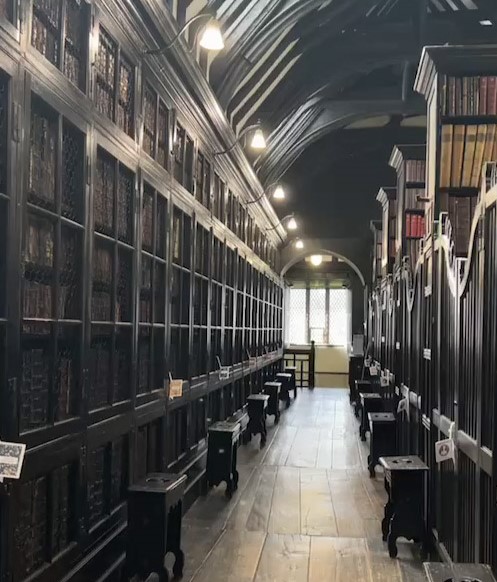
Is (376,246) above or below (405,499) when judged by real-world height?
above

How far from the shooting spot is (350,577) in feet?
11.8

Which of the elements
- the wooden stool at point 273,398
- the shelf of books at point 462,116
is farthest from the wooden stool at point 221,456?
the wooden stool at point 273,398

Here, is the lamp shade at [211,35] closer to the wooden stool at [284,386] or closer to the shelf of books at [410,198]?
the shelf of books at [410,198]

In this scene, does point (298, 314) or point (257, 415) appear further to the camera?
point (298, 314)

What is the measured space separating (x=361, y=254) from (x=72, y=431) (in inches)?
459

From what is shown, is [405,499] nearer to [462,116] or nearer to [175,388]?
[175,388]

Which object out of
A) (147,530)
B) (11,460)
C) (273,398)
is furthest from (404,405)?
(273,398)

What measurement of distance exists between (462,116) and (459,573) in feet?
11.2

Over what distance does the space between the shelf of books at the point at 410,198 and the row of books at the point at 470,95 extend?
2977 millimetres

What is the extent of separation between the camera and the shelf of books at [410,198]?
304 inches

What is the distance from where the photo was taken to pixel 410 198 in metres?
7.94

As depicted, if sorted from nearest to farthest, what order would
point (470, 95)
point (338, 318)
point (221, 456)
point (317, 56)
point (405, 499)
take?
point (405, 499) → point (470, 95) → point (221, 456) → point (317, 56) → point (338, 318)

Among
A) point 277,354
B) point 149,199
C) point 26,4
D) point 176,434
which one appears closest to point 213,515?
point 176,434

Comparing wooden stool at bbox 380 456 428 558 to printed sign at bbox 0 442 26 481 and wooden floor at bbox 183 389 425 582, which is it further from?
printed sign at bbox 0 442 26 481
